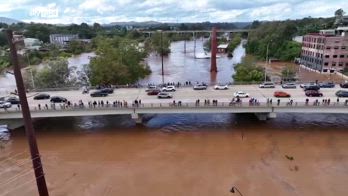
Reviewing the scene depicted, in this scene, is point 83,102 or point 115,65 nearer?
point 83,102

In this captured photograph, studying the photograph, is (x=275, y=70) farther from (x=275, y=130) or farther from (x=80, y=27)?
(x=80, y=27)

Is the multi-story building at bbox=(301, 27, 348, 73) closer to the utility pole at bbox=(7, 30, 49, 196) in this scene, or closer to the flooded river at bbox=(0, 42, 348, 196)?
the flooded river at bbox=(0, 42, 348, 196)

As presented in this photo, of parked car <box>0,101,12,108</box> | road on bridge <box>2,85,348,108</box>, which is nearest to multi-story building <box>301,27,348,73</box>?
road on bridge <box>2,85,348,108</box>

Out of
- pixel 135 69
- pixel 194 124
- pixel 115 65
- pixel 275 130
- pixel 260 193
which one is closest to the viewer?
pixel 260 193

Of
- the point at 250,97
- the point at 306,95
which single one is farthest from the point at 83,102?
the point at 306,95

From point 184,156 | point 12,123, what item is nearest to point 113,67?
point 12,123
